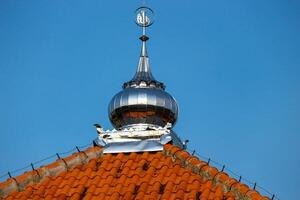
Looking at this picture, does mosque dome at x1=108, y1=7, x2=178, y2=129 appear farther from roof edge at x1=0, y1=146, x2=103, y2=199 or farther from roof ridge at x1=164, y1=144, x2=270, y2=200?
roof ridge at x1=164, y1=144, x2=270, y2=200

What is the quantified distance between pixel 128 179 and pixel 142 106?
4802 mm

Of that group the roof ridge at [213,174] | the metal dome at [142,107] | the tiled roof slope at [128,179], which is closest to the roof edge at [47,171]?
the tiled roof slope at [128,179]

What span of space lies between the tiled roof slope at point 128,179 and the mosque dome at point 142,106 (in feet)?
8.65

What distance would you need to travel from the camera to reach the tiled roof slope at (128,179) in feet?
65.1

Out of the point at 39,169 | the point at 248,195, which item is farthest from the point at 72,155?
the point at 248,195

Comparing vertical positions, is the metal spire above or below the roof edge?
above

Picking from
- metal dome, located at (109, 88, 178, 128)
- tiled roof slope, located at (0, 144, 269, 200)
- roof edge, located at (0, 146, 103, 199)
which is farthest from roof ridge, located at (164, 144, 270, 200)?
metal dome, located at (109, 88, 178, 128)

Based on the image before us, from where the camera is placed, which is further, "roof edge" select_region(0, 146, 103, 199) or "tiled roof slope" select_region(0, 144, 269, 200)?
"roof edge" select_region(0, 146, 103, 199)

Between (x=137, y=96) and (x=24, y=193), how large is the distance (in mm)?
6127

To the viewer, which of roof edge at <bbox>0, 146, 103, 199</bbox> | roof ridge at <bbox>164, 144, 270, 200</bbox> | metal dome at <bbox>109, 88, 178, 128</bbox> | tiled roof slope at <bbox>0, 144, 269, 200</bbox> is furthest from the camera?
metal dome at <bbox>109, 88, 178, 128</bbox>

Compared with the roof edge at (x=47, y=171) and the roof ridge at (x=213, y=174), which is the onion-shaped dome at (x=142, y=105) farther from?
the roof ridge at (x=213, y=174)

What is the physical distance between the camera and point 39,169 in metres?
21.8

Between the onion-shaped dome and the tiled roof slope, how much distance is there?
2.64 m

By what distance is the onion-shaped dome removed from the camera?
82.9ft
